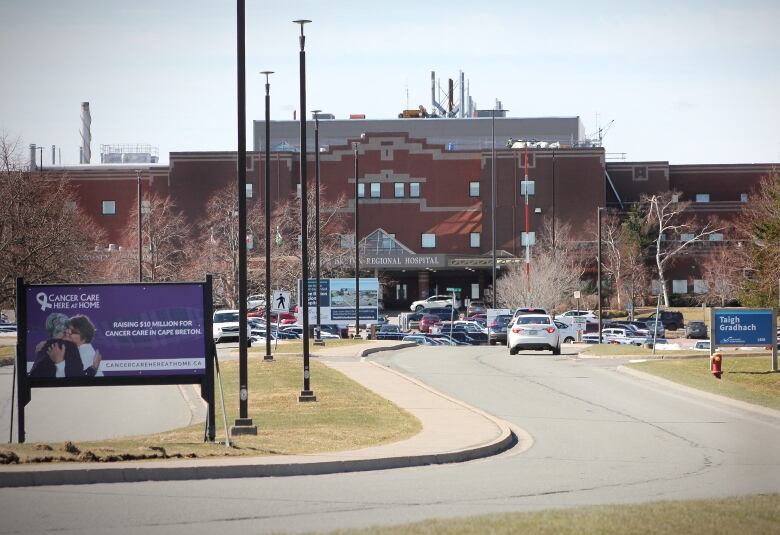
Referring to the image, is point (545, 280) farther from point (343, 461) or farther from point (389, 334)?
point (343, 461)

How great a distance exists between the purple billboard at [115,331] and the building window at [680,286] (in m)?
85.1

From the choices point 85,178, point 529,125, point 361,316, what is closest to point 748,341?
point 361,316

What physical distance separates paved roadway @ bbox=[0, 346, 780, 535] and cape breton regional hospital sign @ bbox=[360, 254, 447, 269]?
70924 millimetres

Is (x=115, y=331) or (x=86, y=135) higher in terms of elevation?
(x=86, y=135)

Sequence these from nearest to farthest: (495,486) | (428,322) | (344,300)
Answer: (495,486) < (344,300) < (428,322)

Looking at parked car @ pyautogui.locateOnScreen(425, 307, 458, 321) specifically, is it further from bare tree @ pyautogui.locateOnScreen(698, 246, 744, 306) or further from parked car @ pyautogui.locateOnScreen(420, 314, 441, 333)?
bare tree @ pyautogui.locateOnScreen(698, 246, 744, 306)

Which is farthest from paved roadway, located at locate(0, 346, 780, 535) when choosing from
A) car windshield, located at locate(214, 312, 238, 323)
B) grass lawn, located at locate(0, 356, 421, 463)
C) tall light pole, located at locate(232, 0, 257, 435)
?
car windshield, located at locate(214, 312, 238, 323)

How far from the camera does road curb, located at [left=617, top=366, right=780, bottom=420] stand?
985 inches

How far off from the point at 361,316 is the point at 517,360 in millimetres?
20362

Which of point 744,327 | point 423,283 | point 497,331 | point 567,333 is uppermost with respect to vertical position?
point 423,283

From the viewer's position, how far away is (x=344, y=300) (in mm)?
63844

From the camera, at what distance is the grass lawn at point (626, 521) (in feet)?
34.2

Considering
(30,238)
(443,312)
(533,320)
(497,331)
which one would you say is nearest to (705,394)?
(533,320)

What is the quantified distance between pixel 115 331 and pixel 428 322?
204 feet
